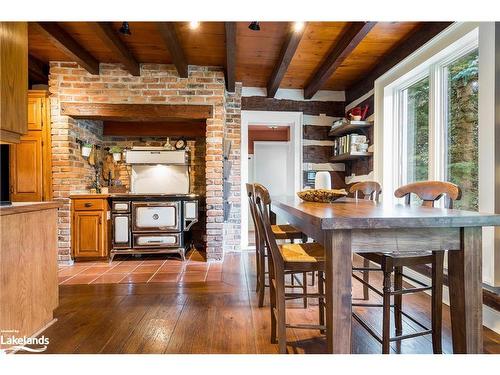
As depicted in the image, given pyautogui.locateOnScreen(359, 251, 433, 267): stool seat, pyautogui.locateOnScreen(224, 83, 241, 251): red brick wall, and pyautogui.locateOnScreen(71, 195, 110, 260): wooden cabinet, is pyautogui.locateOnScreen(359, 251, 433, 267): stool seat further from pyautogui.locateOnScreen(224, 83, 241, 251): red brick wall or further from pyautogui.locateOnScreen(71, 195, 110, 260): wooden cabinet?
pyautogui.locateOnScreen(71, 195, 110, 260): wooden cabinet

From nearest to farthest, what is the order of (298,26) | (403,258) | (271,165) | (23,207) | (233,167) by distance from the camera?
1. (403,258)
2. (23,207)
3. (298,26)
4. (233,167)
5. (271,165)

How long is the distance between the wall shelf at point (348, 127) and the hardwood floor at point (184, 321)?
207 cm

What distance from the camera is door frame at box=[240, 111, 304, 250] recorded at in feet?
14.0

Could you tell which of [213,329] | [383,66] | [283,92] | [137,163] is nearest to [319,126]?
[283,92]

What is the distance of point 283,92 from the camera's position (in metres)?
4.40

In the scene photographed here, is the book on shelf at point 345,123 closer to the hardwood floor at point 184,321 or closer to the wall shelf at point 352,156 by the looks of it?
the wall shelf at point 352,156

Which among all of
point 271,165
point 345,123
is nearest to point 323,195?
point 345,123

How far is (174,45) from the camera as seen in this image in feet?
9.41

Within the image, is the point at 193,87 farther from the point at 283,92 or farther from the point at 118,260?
the point at 118,260

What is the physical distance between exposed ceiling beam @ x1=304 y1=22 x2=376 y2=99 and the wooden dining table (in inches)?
77.1

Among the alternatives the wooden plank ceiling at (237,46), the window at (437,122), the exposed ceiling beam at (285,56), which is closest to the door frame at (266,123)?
the exposed ceiling beam at (285,56)

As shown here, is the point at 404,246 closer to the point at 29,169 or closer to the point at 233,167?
the point at 233,167

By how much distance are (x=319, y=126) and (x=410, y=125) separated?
1464 millimetres

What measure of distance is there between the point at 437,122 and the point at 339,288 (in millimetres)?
2264
